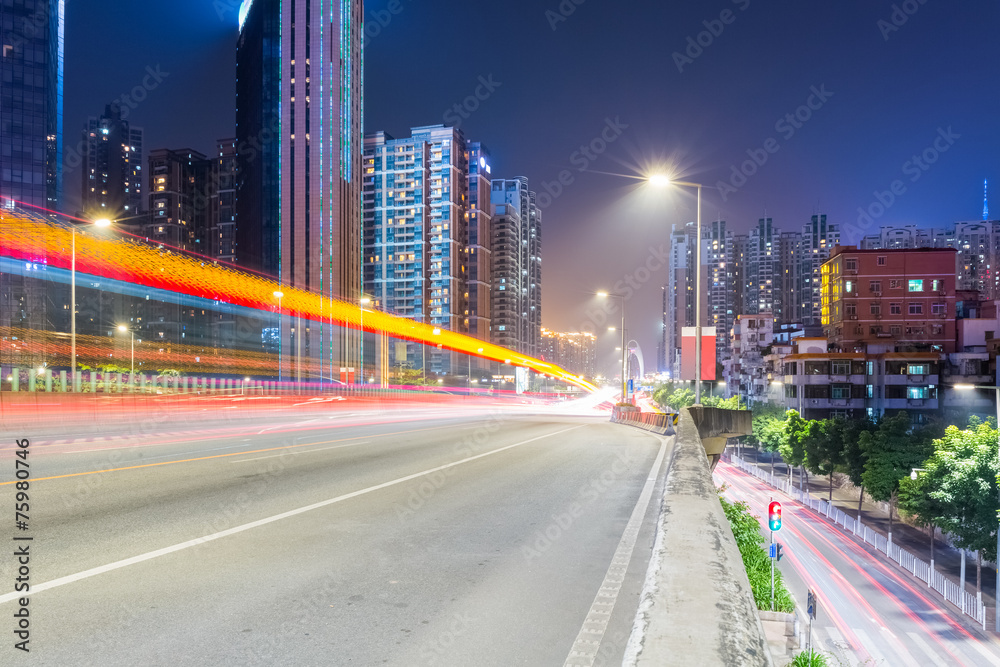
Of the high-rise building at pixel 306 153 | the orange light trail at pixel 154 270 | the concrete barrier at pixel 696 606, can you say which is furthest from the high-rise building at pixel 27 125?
the concrete barrier at pixel 696 606

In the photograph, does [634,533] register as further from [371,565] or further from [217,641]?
[217,641]

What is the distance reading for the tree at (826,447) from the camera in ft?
165

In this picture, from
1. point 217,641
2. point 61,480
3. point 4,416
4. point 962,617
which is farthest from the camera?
point 962,617

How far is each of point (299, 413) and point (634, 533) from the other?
27.0 metres

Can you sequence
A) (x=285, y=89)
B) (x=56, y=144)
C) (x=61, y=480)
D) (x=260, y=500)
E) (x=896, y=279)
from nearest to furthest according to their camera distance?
(x=260, y=500) → (x=61, y=480) → (x=896, y=279) → (x=56, y=144) → (x=285, y=89)

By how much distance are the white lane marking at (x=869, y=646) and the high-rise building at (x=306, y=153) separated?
108607mm

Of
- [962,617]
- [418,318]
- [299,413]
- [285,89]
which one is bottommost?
[962,617]

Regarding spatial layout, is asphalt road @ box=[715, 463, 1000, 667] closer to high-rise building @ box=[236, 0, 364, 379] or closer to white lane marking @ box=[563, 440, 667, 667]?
white lane marking @ box=[563, 440, 667, 667]

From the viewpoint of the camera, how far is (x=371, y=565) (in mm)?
5652

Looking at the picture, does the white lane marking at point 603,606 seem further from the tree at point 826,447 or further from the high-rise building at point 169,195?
the high-rise building at point 169,195

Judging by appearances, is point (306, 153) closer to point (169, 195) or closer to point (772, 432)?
point (169, 195)

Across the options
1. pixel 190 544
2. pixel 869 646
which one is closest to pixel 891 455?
pixel 869 646

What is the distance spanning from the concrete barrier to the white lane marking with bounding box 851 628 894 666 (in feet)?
83.0

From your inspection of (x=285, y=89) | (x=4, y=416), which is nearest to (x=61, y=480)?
(x=4, y=416)
